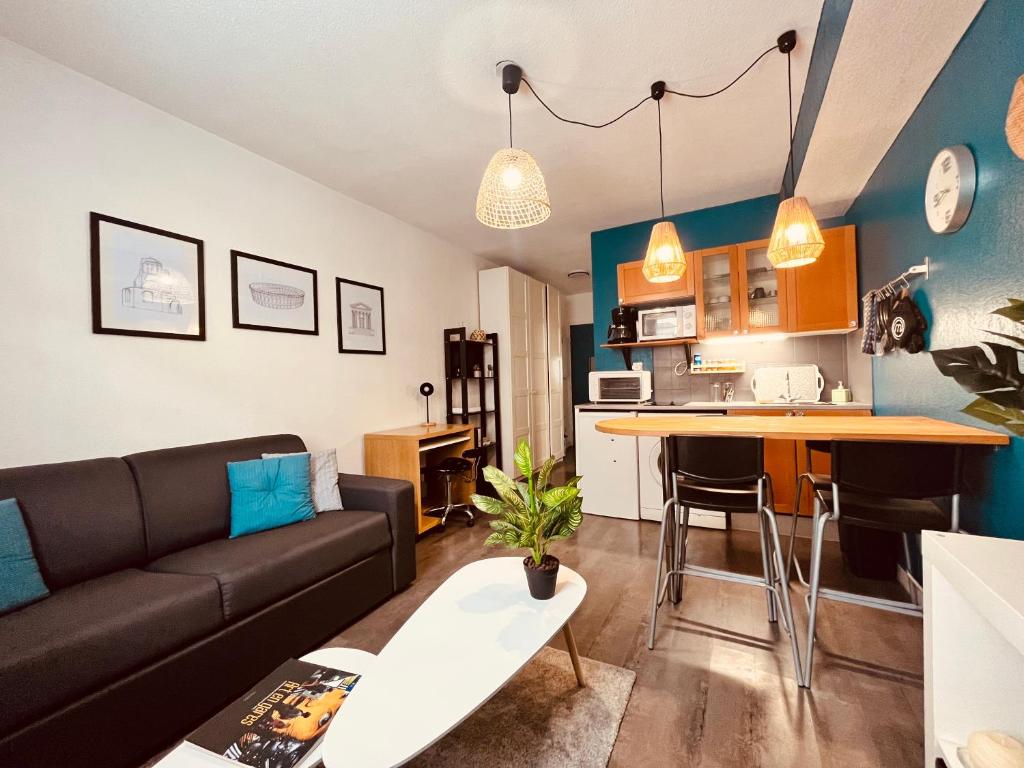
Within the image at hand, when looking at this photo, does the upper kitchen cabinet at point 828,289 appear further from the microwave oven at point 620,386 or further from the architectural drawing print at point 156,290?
the architectural drawing print at point 156,290

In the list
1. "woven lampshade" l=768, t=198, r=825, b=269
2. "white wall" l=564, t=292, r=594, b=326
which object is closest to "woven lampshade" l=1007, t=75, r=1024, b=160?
"woven lampshade" l=768, t=198, r=825, b=269

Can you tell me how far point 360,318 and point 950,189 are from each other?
3.54 metres

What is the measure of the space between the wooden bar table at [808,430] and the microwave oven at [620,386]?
162 centimetres

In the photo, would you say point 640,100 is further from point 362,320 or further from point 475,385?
point 475,385

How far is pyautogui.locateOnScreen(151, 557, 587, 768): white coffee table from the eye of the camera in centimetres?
91

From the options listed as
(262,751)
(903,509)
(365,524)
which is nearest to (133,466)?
(365,524)

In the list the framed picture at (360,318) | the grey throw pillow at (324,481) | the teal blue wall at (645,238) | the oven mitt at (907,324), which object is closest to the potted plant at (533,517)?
the grey throw pillow at (324,481)

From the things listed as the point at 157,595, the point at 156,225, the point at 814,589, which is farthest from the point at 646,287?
the point at 157,595

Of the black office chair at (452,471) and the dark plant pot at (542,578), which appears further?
the black office chair at (452,471)

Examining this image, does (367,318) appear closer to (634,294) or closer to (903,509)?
(634,294)

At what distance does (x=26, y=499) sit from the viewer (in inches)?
62.8

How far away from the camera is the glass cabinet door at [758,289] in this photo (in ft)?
11.1

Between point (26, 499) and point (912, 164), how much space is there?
4187 millimetres

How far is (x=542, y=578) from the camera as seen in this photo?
143cm
